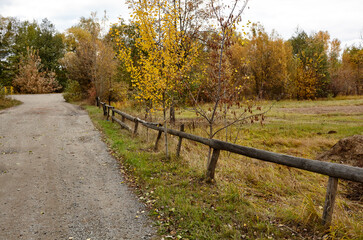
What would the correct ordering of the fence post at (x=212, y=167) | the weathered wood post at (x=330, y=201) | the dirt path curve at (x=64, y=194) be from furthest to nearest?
A: 1. the fence post at (x=212, y=167)
2. the dirt path curve at (x=64, y=194)
3. the weathered wood post at (x=330, y=201)

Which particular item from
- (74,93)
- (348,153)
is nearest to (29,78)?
(74,93)

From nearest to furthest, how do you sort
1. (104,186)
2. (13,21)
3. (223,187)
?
(223,187) < (104,186) < (13,21)

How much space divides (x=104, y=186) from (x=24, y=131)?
343 inches

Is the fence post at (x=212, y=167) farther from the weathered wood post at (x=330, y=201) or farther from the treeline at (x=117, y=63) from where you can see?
the treeline at (x=117, y=63)

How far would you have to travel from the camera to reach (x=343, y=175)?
134 inches

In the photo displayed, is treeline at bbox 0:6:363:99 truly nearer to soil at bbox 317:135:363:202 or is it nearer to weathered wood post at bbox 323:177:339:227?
soil at bbox 317:135:363:202

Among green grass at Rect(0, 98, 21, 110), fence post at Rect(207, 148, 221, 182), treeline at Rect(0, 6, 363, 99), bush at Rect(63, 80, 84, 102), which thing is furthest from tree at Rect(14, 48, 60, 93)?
fence post at Rect(207, 148, 221, 182)

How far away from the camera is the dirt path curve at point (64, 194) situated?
419 cm

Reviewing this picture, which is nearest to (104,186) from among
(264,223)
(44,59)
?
(264,223)

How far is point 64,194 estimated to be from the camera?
559 cm

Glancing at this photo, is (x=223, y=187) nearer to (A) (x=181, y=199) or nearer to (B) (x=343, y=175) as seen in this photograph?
(A) (x=181, y=199)

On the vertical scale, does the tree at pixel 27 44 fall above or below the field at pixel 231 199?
above

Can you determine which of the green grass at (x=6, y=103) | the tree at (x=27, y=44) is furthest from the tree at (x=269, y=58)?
the tree at (x=27, y=44)

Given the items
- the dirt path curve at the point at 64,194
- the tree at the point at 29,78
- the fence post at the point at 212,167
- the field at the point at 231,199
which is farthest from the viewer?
the tree at the point at 29,78
